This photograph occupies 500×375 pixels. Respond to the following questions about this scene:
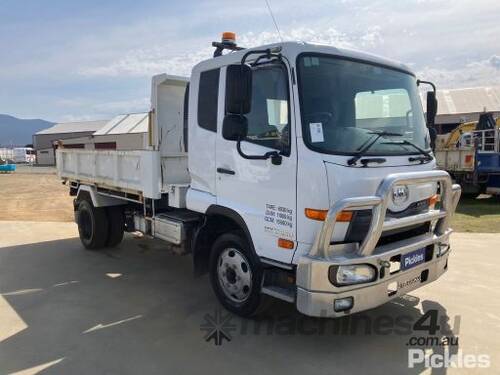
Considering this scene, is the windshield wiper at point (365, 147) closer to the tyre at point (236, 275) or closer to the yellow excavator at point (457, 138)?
the tyre at point (236, 275)

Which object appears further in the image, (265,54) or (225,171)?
(225,171)

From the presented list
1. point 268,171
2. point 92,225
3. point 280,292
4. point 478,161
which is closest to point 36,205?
point 92,225

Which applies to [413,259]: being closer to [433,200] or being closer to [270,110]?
[433,200]

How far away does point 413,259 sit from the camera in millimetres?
3889

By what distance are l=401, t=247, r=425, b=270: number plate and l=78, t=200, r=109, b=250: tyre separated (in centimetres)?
496

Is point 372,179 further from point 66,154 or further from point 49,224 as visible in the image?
point 49,224

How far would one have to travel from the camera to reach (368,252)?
344 centimetres

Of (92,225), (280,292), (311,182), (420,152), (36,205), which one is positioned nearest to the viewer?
(311,182)

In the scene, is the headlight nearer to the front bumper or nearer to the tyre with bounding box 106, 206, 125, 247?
the front bumper

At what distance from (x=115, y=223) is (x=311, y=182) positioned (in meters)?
4.67

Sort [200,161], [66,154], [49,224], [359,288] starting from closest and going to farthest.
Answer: [359,288], [200,161], [66,154], [49,224]

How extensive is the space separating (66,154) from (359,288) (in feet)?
20.5

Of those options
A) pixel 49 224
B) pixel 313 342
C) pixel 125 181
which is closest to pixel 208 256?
pixel 313 342

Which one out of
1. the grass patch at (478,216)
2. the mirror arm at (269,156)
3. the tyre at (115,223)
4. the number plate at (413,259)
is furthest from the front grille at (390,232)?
the grass patch at (478,216)
